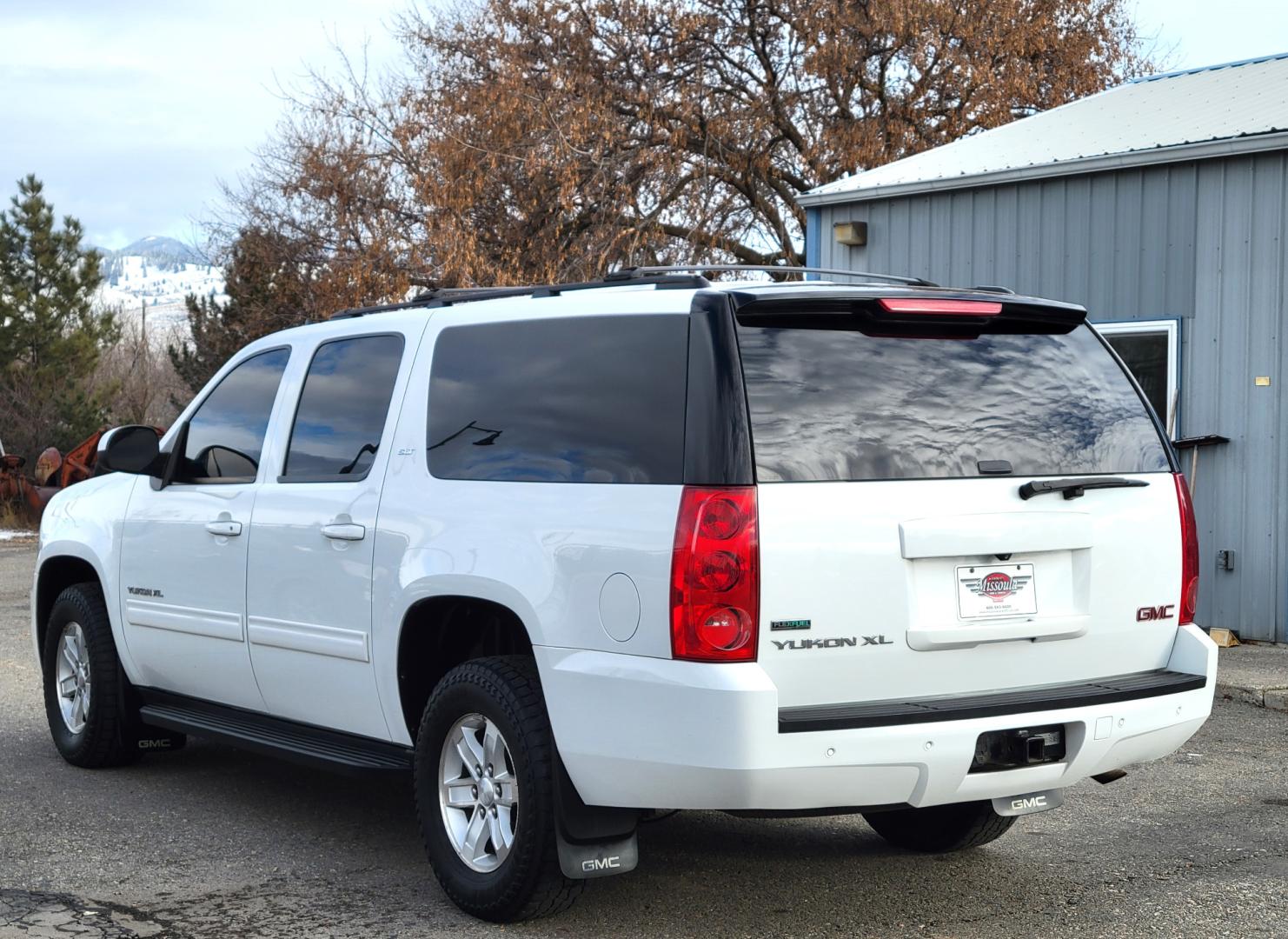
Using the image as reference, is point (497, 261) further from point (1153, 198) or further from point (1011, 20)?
point (1153, 198)

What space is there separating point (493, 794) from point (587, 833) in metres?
0.42

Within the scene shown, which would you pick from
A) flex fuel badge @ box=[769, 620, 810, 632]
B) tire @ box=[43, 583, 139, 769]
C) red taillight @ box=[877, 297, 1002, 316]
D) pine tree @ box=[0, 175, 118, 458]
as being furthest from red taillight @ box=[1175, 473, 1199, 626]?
pine tree @ box=[0, 175, 118, 458]

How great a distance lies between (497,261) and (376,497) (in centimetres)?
1865

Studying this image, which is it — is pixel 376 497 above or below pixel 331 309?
below

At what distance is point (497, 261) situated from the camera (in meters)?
23.6

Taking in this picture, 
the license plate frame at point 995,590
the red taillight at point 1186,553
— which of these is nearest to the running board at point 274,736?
the license plate frame at point 995,590

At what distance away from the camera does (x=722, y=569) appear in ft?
13.5

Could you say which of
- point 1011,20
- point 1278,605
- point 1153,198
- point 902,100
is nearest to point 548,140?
point 902,100

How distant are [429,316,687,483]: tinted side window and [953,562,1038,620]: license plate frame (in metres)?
0.89

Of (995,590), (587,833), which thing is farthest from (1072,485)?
(587,833)

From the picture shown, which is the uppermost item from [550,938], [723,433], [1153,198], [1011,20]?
[1011,20]

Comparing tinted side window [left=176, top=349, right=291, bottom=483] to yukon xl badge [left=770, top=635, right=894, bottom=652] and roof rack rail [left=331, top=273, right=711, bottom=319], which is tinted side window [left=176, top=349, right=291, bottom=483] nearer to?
roof rack rail [left=331, top=273, right=711, bottom=319]

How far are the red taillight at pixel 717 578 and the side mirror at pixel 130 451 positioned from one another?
10.4 ft

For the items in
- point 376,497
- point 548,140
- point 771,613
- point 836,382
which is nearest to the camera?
point 771,613
